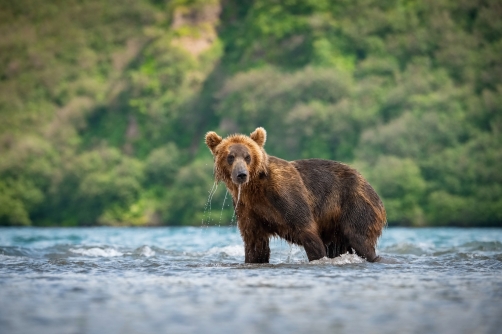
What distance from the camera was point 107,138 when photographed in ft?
168

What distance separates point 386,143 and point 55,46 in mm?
25250

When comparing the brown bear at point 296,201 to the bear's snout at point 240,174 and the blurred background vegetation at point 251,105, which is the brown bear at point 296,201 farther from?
the blurred background vegetation at point 251,105

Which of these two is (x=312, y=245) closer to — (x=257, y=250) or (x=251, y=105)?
(x=257, y=250)

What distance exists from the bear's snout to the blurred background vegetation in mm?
30142

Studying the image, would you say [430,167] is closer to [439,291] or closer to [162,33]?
[162,33]

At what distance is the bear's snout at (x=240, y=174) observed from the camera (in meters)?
9.35

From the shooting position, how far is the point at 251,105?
44.8 metres

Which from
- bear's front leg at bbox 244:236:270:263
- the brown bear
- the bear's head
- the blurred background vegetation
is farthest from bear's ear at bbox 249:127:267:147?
the blurred background vegetation

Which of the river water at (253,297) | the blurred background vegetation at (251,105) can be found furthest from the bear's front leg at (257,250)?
the blurred background vegetation at (251,105)

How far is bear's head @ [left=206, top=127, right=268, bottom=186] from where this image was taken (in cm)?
942

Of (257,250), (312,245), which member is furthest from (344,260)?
(257,250)

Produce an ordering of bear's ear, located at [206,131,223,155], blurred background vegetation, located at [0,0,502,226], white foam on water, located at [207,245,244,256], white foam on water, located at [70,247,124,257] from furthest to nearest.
Answer: blurred background vegetation, located at [0,0,502,226] < white foam on water, located at [207,245,244,256] < white foam on water, located at [70,247,124,257] < bear's ear, located at [206,131,223,155]

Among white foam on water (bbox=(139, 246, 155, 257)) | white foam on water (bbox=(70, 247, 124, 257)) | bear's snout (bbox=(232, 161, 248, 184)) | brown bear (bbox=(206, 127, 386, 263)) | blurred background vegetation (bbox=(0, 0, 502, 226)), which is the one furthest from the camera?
blurred background vegetation (bbox=(0, 0, 502, 226))

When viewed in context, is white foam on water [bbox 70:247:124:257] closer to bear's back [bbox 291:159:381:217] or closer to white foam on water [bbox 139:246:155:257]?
white foam on water [bbox 139:246:155:257]
